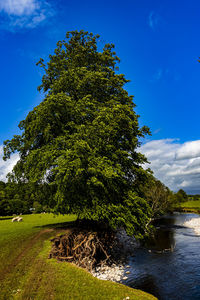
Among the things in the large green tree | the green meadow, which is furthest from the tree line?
the green meadow

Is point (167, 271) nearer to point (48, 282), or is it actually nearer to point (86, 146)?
point (48, 282)

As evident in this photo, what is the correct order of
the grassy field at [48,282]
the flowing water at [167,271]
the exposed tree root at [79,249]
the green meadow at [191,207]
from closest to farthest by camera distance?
1. the grassy field at [48,282]
2. the flowing water at [167,271]
3. the exposed tree root at [79,249]
4. the green meadow at [191,207]

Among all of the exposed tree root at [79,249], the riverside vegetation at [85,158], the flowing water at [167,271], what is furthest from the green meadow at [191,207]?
the exposed tree root at [79,249]

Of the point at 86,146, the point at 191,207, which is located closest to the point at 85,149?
the point at 86,146

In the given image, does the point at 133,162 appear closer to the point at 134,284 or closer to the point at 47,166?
the point at 47,166

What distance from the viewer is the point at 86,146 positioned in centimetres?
1638

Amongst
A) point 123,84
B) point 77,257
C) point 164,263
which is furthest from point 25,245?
point 123,84

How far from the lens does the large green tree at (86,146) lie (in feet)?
53.8

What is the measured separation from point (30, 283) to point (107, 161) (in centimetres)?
1029

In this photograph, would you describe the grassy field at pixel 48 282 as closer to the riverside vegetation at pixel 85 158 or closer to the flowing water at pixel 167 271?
the riverside vegetation at pixel 85 158

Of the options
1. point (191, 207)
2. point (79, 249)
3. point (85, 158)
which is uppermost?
point (85, 158)

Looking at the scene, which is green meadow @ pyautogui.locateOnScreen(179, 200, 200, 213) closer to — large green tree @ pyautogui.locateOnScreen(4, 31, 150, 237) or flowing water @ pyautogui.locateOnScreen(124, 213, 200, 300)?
flowing water @ pyautogui.locateOnScreen(124, 213, 200, 300)

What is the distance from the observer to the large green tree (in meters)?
16.4

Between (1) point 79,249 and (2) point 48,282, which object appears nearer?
(2) point 48,282
